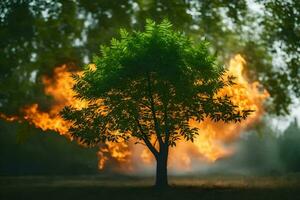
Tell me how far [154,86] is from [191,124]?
14835 millimetres

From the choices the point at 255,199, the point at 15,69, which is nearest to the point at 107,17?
the point at 15,69

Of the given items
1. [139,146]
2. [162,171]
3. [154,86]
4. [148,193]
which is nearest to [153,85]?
[154,86]

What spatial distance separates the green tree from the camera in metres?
23.8

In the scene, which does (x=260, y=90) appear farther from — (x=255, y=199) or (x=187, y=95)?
(x=255, y=199)

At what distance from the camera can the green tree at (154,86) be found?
78.0 ft

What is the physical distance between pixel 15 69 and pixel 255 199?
2618 cm

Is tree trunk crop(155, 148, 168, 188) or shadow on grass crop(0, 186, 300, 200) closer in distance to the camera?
shadow on grass crop(0, 186, 300, 200)

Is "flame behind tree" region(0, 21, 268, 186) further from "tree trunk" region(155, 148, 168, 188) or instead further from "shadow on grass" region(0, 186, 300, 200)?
"shadow on grass" region(0, 186, 300, 200)

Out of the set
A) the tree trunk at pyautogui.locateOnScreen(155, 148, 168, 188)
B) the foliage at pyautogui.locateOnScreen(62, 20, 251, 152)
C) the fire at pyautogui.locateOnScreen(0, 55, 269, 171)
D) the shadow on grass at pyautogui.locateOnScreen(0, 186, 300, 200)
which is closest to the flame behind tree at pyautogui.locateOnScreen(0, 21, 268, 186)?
the fire at pyautogui.locateOnScreen(0, 55, 269, 171)

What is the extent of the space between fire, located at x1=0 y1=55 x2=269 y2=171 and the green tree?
859 cm

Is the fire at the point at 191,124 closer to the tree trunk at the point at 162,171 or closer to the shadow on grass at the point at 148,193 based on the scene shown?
the tree trunk at the point at 162,171

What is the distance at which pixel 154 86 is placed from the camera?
24281mm

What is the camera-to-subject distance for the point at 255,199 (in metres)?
18.8

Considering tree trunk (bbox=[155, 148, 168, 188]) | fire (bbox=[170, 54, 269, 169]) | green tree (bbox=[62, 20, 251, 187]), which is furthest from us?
fire (bbox=[170, 54, 269, 169])
